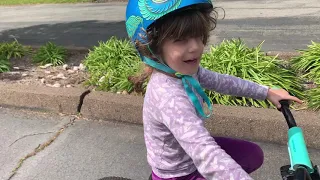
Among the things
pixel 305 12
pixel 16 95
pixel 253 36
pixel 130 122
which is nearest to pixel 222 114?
pixel 130 122

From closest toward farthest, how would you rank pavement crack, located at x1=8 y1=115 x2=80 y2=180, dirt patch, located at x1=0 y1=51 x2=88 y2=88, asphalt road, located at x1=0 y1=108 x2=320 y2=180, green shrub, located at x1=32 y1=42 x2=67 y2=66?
asphalt road, located at x1=0 y1=108 x2=320 y2=180, pavement crack, located at x1=8 y1=115 x2=80 y2=180, dirt patch, located at x1=0 y1=51 x2=88 y2=88, green shrub, located at x1=32 y1=42 x2=67 y2=66

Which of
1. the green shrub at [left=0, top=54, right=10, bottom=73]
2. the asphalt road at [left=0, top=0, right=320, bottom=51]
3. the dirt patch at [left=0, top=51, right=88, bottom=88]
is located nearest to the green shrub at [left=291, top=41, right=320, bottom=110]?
the asphalt road at [left=0, top=0, right=320, bottom=51]

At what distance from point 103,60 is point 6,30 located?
671 cm

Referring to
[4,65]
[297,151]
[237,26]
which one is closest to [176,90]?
[297,151]

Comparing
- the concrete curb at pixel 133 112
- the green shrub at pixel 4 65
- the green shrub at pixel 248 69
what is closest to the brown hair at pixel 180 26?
the concrete curb at pixel 133 112

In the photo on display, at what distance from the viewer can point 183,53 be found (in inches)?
66.1

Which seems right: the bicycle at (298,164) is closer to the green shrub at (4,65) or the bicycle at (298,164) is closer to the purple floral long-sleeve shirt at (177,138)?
the purple floral long-sleeve shirt at (177,138)

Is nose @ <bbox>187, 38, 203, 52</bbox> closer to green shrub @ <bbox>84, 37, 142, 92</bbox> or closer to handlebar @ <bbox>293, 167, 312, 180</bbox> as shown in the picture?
handlebar @ <bbox>293, 167, 312, 180</bbox>

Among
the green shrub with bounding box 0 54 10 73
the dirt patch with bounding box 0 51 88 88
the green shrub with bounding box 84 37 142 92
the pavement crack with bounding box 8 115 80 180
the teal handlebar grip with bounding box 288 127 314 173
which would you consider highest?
the teal handlebar grip with bounding box 288 127 314 173

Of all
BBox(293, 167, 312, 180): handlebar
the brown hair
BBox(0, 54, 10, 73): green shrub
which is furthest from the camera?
BBox(0, 54, 10, 73): green shrub

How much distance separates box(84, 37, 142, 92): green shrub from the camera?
188 inches

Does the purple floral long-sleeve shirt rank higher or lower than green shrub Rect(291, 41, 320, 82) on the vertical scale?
higher

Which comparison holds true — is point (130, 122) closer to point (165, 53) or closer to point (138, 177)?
point (138, 177)

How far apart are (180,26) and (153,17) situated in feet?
0.38
